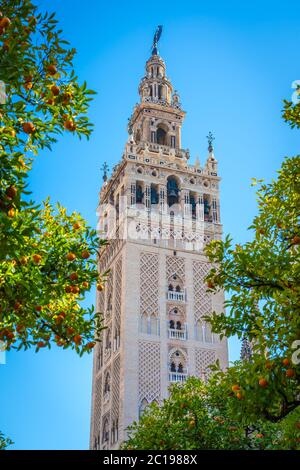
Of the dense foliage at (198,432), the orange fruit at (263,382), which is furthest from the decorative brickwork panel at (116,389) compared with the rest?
the orange fruit at (263,382)

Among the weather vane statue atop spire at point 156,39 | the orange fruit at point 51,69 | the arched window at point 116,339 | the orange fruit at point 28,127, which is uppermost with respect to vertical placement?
the weather vane statue atop spire at point 156,39

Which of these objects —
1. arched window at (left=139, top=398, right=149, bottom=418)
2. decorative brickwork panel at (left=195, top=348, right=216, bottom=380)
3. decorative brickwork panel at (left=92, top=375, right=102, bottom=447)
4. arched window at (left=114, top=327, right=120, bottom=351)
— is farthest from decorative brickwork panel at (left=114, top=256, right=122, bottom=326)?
arched window at (left=139, top=398, right=149, bottom=418)

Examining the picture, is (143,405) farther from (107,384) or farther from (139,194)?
(139,194)

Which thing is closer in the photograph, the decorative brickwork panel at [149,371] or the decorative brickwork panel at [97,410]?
the decorative brickwork panel at [149,371]

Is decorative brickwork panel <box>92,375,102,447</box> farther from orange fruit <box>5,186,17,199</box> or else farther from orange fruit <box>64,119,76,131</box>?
orange fruit <box>5,186,17,199</box>

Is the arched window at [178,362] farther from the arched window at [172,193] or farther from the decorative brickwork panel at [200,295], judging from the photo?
the arched window at [172,193]

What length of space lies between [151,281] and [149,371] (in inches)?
183

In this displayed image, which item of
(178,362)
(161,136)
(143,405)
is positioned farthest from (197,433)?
(161,136)

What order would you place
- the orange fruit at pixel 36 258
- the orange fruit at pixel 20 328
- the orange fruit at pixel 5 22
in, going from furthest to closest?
the orange fruit at pixel 20 328 < the orange fruit at pixel 36 258 < the orange fruit at pixel 5 22

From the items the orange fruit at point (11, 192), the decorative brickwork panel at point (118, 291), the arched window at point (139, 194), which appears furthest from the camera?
the arched window at point (139, 194)

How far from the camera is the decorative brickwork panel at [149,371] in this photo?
97.1 feet

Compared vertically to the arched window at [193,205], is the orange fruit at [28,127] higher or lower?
lower

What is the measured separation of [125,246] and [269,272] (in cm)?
2434

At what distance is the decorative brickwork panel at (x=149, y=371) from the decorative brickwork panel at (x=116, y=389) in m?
1.18
